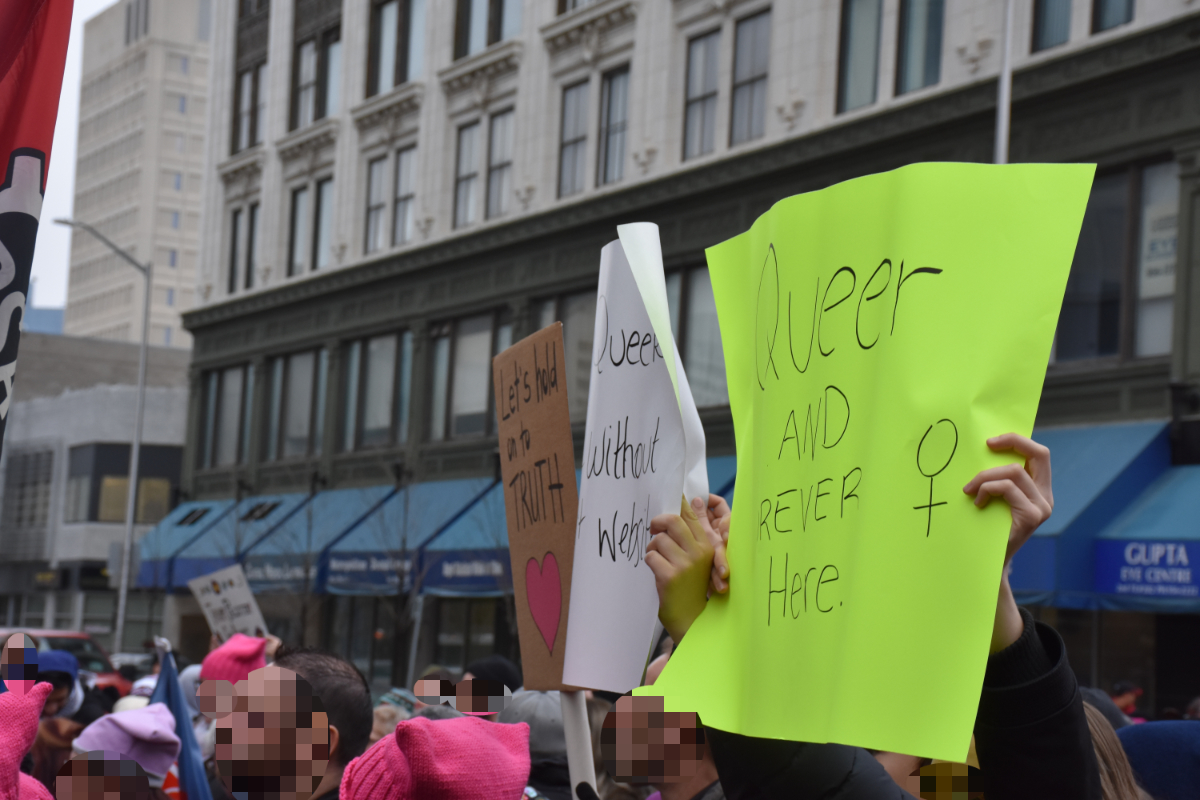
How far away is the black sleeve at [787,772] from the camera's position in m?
2.45

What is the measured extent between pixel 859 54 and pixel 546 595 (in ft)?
55.4

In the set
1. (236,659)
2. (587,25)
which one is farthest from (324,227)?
(236,659)

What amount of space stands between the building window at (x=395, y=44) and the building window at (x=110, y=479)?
67.7 ft

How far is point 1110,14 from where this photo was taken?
16.3m

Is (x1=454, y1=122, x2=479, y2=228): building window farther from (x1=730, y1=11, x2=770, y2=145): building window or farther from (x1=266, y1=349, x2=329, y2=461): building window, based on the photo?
(x1=730, y1=11, x2=770, y2=145): building window

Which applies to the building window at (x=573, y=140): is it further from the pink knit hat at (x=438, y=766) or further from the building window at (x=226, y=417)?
the pink knit hat at (x=438, y=766)

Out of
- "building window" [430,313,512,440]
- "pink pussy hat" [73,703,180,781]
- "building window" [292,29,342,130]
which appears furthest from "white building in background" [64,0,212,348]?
"pink pussy hat" [73,703,180,781]

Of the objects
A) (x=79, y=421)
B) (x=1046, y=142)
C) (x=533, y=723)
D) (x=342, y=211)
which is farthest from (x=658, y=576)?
(x=79, y=421)

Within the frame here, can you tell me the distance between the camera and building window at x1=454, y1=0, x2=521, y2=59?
2623 cm

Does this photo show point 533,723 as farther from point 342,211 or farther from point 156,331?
point 156,331

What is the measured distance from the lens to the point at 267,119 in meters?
32.7

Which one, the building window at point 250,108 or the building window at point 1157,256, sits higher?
the building window at point 250,108

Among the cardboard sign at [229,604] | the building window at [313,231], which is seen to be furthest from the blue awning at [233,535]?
the cardboard sign at [229,604]

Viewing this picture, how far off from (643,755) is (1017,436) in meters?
1.23
